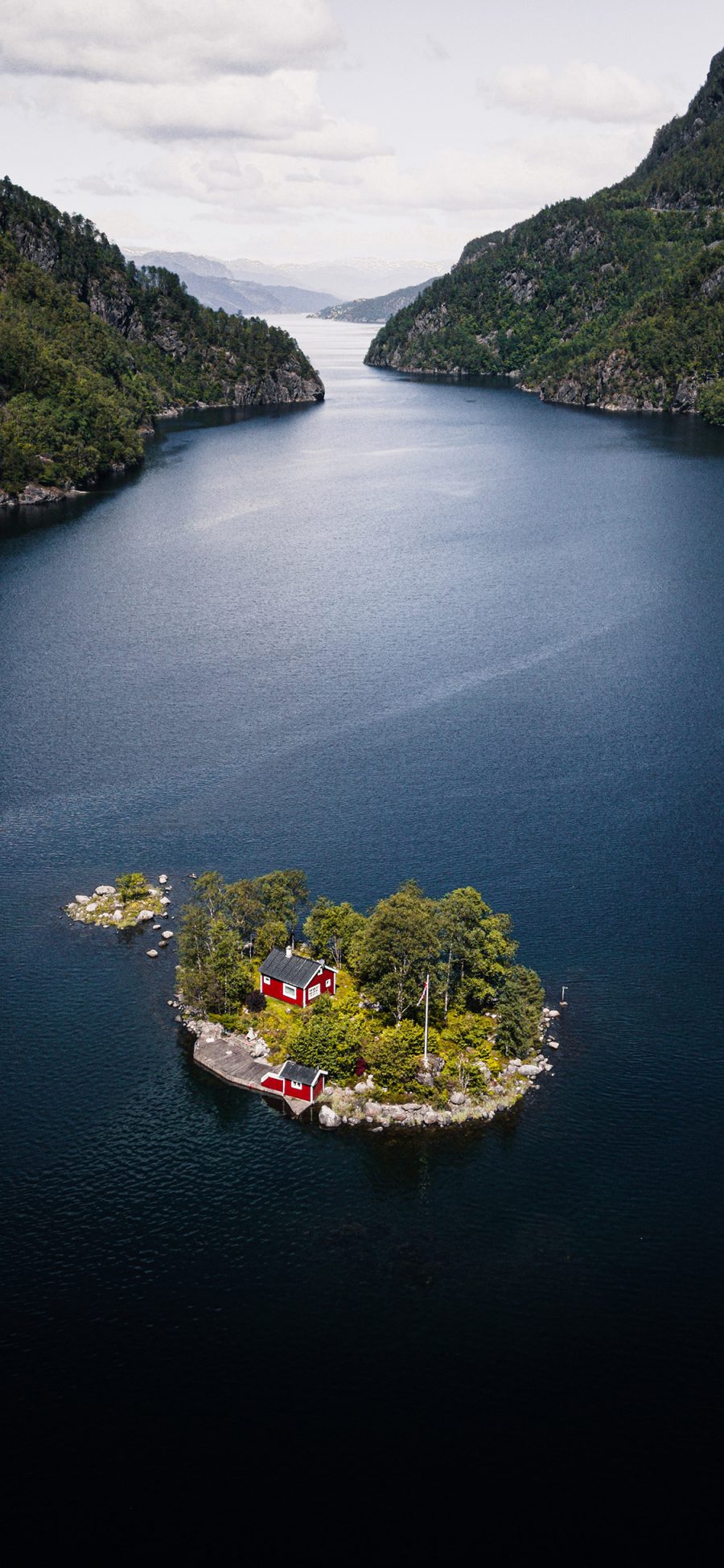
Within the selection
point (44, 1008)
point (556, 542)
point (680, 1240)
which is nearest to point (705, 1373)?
point (680, 1240)

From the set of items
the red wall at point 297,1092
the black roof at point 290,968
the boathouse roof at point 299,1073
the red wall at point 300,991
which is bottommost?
the red wall at point 297,1092

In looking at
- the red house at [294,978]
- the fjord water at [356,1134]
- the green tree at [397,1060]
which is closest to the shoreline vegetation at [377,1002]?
the green tree at [397,1060]

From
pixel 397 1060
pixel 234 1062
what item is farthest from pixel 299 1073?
pixel 397 1060

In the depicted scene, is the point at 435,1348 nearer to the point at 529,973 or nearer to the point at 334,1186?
the point at 334,1186

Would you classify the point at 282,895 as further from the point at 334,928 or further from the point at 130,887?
the point at 130,887

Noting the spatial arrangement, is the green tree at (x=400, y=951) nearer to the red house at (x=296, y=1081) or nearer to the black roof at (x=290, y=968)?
the black roof at (x=290, y=968)

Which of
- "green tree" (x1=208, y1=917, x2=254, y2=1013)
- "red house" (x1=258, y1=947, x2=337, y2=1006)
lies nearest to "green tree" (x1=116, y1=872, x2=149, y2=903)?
"green tree" (x1=208, y1=917, x2=254, y2=1013)
